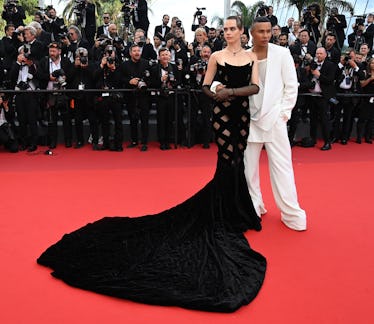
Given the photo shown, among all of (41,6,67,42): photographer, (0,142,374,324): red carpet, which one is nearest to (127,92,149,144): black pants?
(0,142,374,324): red carpet

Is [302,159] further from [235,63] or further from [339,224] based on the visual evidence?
[235,63]

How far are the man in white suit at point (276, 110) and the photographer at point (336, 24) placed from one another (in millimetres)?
6504

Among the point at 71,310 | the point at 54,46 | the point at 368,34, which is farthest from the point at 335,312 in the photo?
the point at 368,34

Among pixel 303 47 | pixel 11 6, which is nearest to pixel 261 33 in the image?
pixel 303 47

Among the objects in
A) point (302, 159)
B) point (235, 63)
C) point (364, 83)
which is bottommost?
point (302, 159)

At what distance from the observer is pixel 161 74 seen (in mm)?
6688

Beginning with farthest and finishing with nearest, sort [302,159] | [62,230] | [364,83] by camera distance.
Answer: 1. [364,83]
2. [302,159]
3. [62,230]

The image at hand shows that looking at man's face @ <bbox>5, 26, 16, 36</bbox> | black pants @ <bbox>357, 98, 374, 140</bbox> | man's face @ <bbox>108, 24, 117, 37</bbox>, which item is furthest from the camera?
Answer: man's face @ <bbox>108, 24, 117, 37</bbox>

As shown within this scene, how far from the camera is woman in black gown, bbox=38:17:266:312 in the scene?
2551mm

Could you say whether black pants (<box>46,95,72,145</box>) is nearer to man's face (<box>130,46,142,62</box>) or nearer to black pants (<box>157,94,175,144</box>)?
man's face (<box>130,46,142,62</box>)

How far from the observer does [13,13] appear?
8383 millimetres

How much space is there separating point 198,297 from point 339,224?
65.6 inches

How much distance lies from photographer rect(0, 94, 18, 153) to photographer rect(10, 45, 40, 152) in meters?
0.16

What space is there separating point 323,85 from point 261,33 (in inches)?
154
